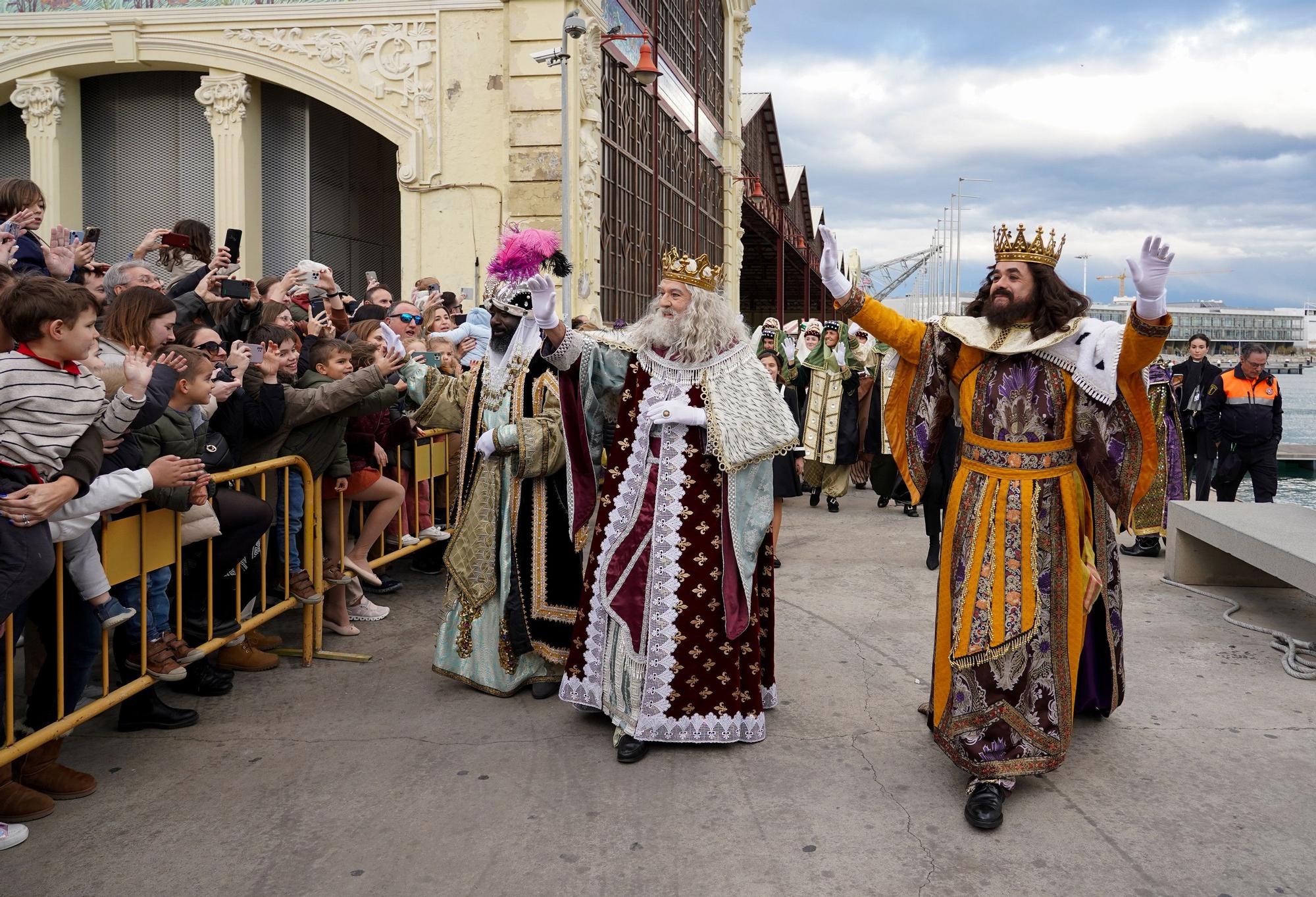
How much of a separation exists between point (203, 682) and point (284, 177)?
10.1 m

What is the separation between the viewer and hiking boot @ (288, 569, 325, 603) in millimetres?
5137

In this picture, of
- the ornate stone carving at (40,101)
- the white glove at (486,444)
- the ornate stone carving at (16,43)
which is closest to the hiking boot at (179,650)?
the white glove at (486,444)

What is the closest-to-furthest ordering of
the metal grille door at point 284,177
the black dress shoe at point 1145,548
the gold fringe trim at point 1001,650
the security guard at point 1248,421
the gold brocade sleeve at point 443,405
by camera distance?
the gold fringe trim at point 1001,650 → the gold brocade sleeve at point 443,405 → the black dress shoe at point 1145,548 → the security guard at point 1248,421 → the metal grille door at point 284,177

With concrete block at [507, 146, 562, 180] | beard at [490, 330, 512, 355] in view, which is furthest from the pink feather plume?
concrete block at [507, 146, 562, 180]

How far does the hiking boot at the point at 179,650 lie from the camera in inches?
164

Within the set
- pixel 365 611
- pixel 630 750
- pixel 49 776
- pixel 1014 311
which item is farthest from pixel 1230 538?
pixel 49 776

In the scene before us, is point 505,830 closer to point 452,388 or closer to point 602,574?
point 602,574

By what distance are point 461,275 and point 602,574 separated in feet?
29.0

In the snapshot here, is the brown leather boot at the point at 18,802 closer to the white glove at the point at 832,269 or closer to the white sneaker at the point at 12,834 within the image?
the white sneaker at the point at 12,834

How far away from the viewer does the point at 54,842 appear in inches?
131

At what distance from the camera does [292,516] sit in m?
5.25

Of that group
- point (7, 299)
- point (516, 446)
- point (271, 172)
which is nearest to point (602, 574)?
point (516, 446)

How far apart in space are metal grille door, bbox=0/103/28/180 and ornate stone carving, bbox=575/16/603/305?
7148mm

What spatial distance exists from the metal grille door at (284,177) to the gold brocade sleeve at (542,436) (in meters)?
9.64
